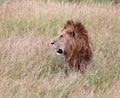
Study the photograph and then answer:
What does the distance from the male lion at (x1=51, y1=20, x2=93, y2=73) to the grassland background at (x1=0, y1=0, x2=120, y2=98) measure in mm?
169

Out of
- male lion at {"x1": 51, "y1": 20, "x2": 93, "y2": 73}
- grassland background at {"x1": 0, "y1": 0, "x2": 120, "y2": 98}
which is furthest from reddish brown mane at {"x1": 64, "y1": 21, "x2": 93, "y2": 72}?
grassland background at {"x1": 0, "y1": 0, "x2": 120, "y2": 98}

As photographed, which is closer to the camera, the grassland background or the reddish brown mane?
the grassland background

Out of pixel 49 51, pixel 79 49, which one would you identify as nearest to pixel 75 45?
pixel 79 49

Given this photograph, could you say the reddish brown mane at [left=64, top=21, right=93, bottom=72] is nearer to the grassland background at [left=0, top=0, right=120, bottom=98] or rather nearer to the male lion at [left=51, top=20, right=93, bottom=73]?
the male lion at [left=51, top=20, right=93, bottom=73]

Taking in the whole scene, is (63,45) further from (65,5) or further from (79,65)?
(65,5)

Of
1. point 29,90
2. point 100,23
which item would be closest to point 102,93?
point 29,90

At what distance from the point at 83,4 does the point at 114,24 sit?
1229 mm

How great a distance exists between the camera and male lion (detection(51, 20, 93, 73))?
19.6ft

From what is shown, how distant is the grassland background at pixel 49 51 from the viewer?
5.21 meters

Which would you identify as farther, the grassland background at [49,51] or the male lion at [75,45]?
the male lion at [75,45]

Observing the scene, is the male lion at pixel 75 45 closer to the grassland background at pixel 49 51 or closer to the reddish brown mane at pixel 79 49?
the reddish brown mane at pixel 79 49

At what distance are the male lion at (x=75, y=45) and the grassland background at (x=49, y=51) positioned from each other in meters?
0.17

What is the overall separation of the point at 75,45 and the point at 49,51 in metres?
0.67

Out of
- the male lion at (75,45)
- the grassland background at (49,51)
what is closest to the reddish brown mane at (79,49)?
the male lion at (75,45)
